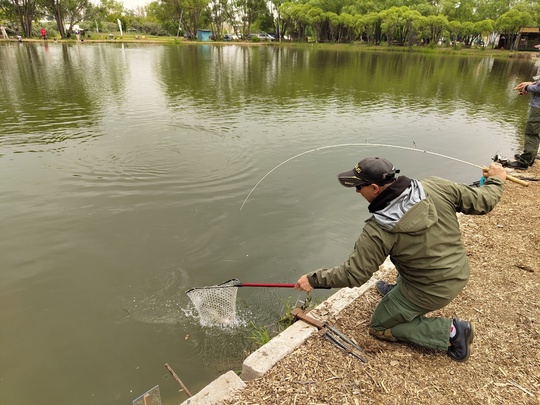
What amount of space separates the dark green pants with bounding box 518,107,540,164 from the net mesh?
27.4 ft

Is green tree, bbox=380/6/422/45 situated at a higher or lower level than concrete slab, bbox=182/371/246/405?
higher

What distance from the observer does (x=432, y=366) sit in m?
3.44

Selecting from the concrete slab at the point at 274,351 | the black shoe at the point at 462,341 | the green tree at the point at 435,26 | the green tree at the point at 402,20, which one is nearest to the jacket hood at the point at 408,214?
the black shoe at the point at 462,341

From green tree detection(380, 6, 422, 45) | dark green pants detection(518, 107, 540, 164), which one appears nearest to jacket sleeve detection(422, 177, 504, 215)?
dark green pants detection(518, 107, 540, 164)

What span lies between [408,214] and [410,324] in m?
1.24

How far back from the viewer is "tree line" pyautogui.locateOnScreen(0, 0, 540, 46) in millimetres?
62688

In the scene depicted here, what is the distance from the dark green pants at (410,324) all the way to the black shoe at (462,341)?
9 cm

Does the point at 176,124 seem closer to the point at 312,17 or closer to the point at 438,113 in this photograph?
the point at 438,113

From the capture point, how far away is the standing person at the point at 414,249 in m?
3.00

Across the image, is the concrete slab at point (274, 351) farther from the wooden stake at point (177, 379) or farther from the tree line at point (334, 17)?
the tree line at point (334, 17)

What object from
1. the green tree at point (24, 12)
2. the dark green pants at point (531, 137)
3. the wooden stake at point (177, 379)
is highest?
the green tree at point (24, 12)

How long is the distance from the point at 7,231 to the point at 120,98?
39.2 ft

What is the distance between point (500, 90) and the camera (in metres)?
24.0

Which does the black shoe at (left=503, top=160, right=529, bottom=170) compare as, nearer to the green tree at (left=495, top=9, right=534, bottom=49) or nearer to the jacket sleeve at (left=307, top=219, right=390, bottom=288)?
the jacket sleeve at (left=307, top=219, right=390, bottom=288)
